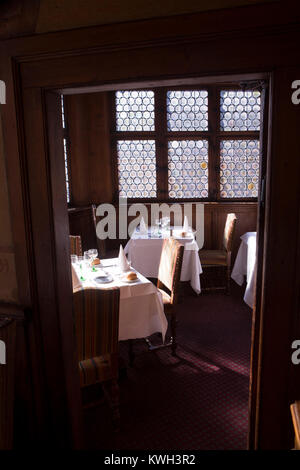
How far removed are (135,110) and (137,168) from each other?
35.4 inches

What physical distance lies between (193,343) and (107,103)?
3861 millimetres

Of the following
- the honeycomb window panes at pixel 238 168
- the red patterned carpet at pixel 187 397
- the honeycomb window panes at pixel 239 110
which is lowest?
the red patterned carpet at pixel 187 397

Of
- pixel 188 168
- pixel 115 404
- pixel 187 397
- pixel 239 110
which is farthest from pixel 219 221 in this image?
pixel 115 404

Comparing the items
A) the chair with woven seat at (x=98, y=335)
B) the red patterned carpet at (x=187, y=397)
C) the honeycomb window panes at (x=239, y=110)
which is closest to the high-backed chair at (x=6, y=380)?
the chair with woven seat at (x=98, y=335)

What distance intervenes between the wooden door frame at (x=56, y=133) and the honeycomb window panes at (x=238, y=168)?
13.9ft

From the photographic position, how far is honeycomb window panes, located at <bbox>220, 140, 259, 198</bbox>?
214 inches

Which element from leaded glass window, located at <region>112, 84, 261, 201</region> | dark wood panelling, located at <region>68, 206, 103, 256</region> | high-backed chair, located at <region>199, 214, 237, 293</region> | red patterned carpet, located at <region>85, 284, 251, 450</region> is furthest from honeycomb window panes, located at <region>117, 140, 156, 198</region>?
red patterned carpet, located at <region>85, 284, 251, 450</region>

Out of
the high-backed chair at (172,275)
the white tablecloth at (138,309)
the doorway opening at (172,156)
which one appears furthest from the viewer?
the doorway opening at (172,156)

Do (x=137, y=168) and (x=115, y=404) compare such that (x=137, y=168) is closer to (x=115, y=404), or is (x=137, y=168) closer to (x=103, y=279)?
(x=103, y=279)

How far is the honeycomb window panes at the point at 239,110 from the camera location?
5305mm

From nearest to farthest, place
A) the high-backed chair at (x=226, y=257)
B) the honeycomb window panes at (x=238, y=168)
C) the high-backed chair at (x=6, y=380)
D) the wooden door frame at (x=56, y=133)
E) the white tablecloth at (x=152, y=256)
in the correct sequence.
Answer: the wooden door frame at (x=56, y=133)
the high-backed chair at (x=6, y=380)
the white tablecloth at (x=152, y=256)
the high-backed chair at (x=226, y=257)
the honeycomb window panes at (x=238, y=168)

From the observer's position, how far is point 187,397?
255 cm

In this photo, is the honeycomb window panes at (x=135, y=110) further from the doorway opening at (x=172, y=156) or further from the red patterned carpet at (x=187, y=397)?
the red patterned carpet at (x=187, y=397)

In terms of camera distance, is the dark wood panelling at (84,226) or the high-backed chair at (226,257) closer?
the high-backed chair at (226,257)
